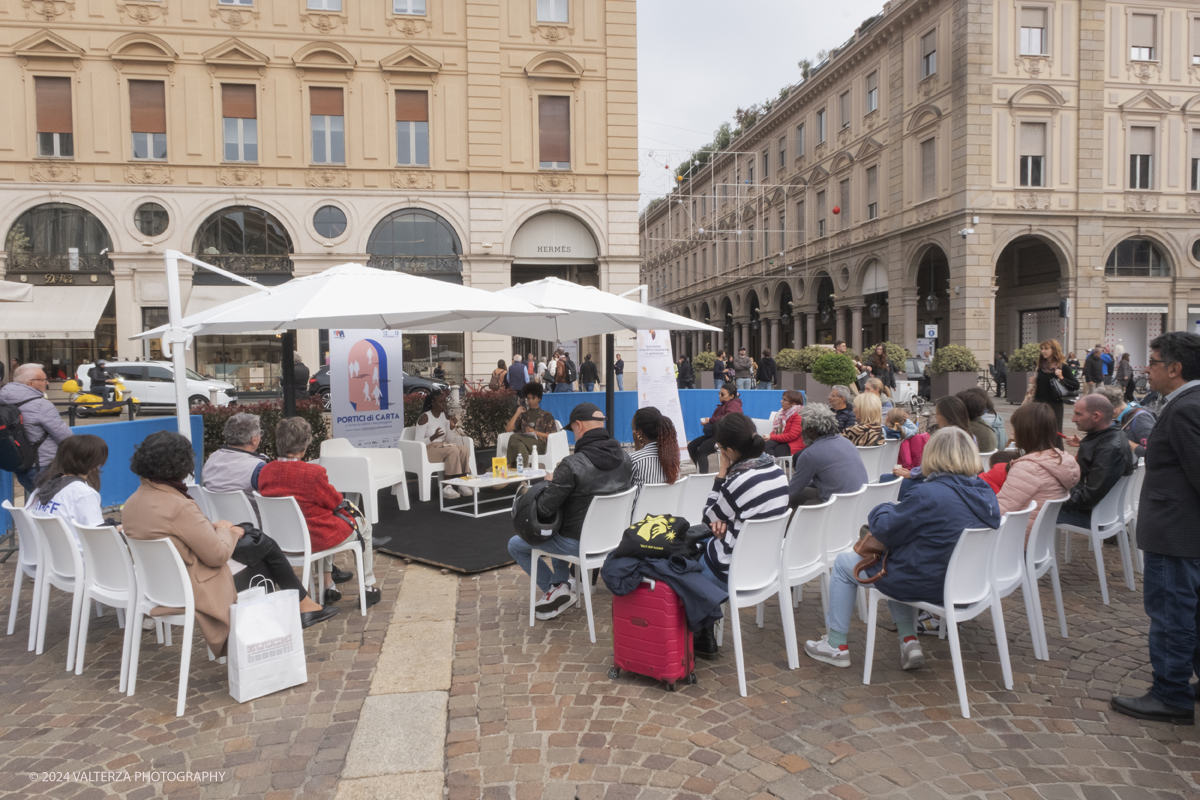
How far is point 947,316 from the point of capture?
3175 centimetres

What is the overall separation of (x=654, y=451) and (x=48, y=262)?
2338 centimetres

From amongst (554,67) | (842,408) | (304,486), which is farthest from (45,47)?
(842,408)

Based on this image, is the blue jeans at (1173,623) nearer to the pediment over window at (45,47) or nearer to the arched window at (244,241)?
the arched window at (244,241)

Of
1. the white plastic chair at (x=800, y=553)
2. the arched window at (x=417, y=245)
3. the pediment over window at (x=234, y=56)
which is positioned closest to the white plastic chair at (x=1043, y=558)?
the white plastic chair at (x=800, y=553)

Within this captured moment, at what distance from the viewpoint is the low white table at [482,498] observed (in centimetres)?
725

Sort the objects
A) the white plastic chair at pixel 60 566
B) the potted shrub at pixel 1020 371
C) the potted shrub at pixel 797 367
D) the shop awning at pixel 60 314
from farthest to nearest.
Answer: the shop awning at pixel 60 314, the potted shrub at pixel 1020 371, the potted shrub at pixel 797 367, the white plastic chair at pixel 60 566

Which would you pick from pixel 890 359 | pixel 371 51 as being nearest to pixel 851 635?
pixel 890 359

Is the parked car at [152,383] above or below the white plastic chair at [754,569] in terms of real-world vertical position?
above

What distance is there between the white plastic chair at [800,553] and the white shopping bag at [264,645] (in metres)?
2.58

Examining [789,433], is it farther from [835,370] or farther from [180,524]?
[835,370]

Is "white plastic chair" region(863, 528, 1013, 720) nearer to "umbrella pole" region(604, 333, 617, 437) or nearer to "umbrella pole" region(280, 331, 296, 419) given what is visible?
"umbrella pole" region(604, 333, 617, 437)

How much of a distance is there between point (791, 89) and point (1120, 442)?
38.5 metres

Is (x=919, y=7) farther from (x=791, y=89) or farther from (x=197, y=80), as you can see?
(x=197, y=80)

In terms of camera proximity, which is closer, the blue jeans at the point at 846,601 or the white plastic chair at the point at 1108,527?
the blue jeans at the point at 846,601
